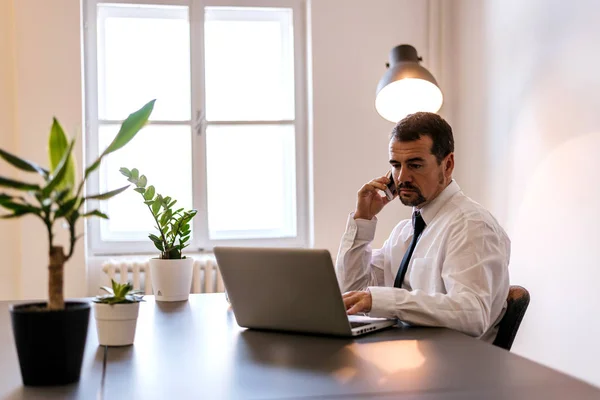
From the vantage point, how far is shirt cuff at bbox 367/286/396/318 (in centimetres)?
180

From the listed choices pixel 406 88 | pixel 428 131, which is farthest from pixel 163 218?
pixel 406 88

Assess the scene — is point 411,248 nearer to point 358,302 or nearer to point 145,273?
point 358,302

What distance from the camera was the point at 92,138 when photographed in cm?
438

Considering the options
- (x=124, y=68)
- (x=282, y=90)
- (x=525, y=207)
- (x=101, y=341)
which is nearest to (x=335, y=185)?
(x=282, y=90)

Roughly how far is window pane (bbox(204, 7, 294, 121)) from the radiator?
956 mm

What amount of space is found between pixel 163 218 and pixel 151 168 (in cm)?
218

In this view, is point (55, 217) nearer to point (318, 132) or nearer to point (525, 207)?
point (525, 207)

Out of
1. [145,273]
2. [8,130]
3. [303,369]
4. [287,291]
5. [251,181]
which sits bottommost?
[145,273]

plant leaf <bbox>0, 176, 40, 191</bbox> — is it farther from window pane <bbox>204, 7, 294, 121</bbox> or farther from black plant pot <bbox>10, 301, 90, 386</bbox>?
window pane <bbox>204, 7, 294, 121</bbox>

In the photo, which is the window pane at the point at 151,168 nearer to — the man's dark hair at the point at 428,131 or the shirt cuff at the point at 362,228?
the shirt cuff at the point at 362,228

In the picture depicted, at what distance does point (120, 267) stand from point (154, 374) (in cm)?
291

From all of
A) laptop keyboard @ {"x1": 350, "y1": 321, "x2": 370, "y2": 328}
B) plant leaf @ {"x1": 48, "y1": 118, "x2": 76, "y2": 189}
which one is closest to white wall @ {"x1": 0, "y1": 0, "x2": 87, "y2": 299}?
laptop keyboard @ {"x1": 350, "y1": 321, "x2": 370, "y2": 328}

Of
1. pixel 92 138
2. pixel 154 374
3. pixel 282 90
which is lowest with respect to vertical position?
pixel 154 374

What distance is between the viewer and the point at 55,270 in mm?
1132
